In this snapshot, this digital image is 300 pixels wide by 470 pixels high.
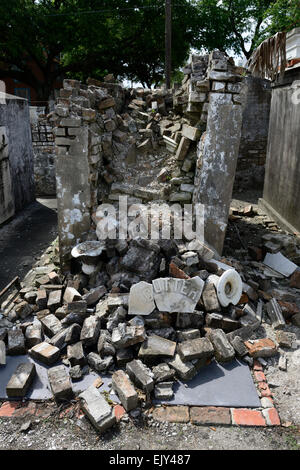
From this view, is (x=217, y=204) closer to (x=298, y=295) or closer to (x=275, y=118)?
(x=298, y=295)

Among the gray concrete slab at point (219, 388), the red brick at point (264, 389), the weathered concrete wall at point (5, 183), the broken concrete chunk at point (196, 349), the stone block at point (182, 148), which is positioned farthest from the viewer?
the weathered concrete wall at point (5, 183)

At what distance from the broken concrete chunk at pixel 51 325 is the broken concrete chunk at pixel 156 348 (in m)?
1.12

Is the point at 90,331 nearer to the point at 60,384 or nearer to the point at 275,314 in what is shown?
the point at 60,384

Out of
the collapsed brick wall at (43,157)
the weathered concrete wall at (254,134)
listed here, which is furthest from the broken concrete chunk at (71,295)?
the weathered concrete wall at (254,134)

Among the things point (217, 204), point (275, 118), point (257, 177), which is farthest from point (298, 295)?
point (257, 177)

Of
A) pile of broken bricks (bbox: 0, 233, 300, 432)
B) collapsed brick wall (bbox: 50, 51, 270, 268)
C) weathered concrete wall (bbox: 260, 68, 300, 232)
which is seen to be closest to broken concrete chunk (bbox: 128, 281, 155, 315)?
pile of broken bricks (bbox: 0, 233, 300, 432)

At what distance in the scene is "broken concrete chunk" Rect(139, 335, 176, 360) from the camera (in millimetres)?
3766

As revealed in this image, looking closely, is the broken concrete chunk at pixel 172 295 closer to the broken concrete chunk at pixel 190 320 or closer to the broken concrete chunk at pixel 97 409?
the broken concrete chunk at pixel 190 320

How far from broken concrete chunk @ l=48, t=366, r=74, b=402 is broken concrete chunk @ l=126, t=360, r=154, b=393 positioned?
2.00ft

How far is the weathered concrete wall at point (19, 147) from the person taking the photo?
29.3ft

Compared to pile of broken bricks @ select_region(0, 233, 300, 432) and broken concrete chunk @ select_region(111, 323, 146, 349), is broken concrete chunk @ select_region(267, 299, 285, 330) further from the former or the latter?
broken concrete chunk @ select_region(111, 323, 146, 349)

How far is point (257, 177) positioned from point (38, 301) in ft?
27.5

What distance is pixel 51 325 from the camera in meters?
4.30

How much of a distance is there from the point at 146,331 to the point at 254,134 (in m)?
8.37
